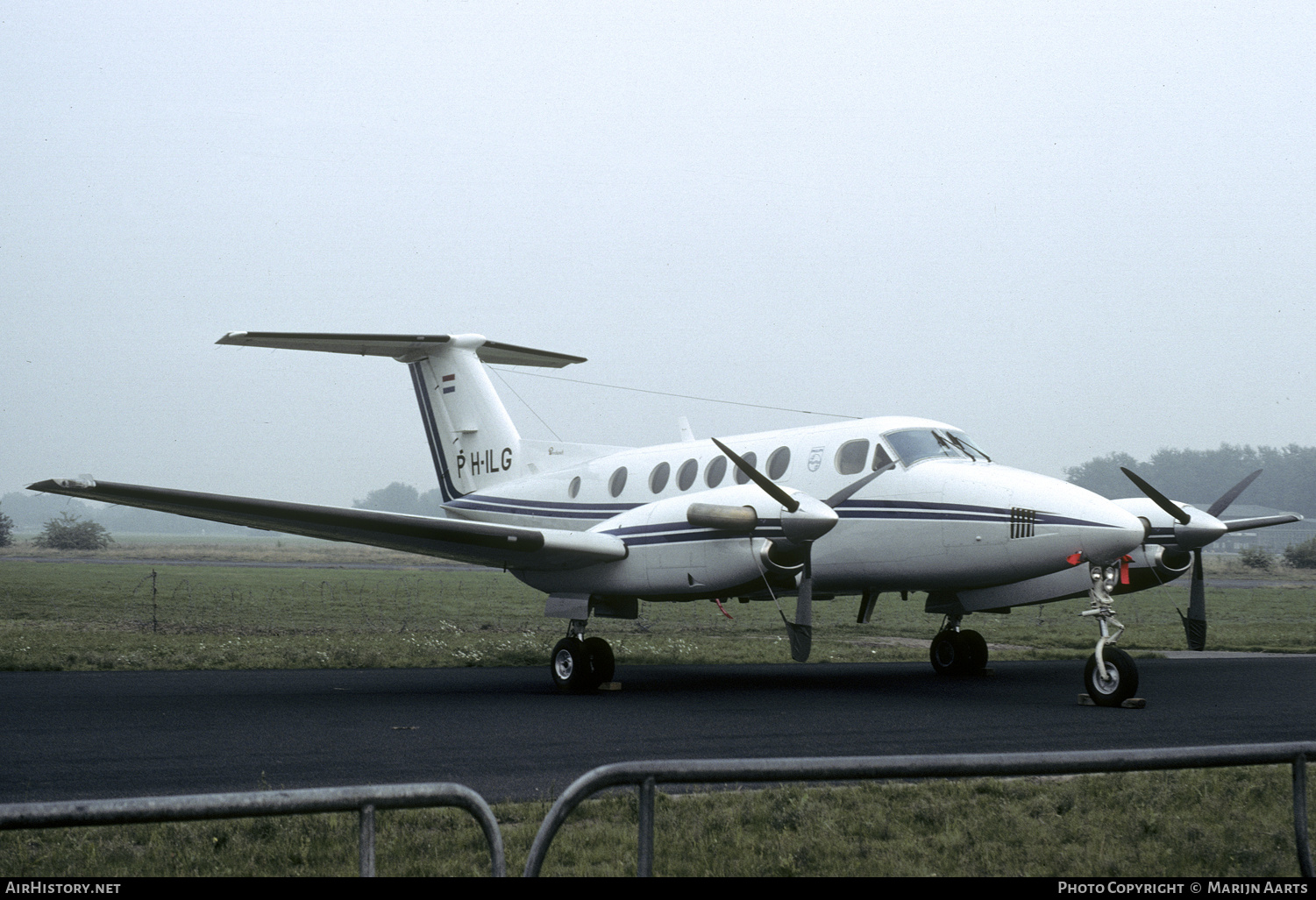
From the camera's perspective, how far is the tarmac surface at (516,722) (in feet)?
26.9

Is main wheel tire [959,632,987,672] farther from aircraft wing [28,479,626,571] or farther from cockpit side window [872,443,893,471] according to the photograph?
aircraft wing [28,479,626,571]

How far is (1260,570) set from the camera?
253 feet

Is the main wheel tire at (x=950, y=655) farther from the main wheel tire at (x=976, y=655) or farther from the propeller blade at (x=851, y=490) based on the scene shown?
the propeller blade at (x=851, y=490)

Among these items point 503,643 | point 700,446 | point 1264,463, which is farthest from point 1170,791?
point 1264,463

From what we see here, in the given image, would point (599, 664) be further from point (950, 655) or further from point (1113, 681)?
point (1113, 681)

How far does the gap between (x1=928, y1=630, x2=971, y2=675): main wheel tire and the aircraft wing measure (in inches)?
224

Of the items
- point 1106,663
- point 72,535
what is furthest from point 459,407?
point 72,535

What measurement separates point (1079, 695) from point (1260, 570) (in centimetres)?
7494

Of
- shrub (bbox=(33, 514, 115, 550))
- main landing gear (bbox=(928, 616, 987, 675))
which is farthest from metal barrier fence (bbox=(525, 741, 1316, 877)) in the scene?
shrub (bbox=(33, 514, 115, 550))

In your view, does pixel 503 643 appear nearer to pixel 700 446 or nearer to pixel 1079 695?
pixel 700 446

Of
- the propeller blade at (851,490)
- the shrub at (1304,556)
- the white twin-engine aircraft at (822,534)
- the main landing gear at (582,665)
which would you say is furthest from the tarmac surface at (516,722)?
the shrub at (1304,556)

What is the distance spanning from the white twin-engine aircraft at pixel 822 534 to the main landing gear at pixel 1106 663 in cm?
2

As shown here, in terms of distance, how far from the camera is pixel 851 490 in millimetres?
14680

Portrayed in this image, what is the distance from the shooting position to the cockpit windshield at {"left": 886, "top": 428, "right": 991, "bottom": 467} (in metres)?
14.6
